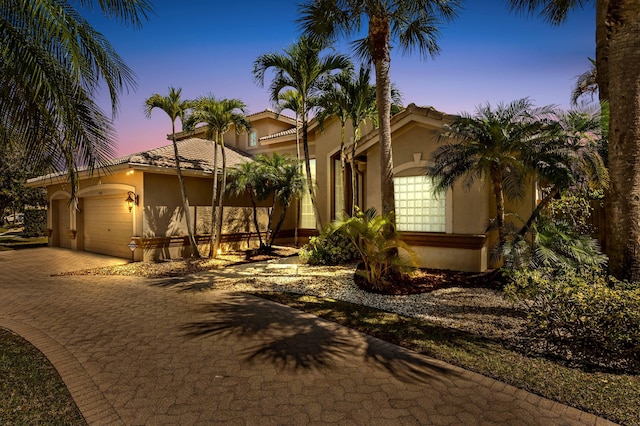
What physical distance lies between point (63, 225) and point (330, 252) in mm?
15861

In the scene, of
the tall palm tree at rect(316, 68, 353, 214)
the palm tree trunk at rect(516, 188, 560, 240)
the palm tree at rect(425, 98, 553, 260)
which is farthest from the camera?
the tall palm tree at rect(316, 68, 353, 214)

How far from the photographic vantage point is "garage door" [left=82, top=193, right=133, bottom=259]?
14.9 meters

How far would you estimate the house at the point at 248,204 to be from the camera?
11.0 meters

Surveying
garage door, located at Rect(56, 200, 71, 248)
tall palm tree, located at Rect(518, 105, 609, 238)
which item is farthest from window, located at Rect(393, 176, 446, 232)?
garage door, located at Rect(56, 200, 71, 248)

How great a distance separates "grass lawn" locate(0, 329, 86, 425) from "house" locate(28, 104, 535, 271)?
314 centimetres

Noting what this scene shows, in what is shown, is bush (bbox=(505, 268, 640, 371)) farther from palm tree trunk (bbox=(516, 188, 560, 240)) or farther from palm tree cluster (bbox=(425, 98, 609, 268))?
palm tree trunk (bbox=(516, 188, 560, 240))

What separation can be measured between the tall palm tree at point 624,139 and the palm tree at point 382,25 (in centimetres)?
472

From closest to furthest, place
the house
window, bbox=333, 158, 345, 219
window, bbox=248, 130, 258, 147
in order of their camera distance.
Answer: the house < window, bbox=333, 158, 345, 219 < window, bbox=248, 130, 258, 147

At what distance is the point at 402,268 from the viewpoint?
9062 mm

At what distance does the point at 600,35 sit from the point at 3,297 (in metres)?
15.0

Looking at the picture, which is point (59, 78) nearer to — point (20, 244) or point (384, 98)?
point (384, 98)

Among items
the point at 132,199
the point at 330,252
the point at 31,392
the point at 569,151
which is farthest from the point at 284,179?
the point at 31,392

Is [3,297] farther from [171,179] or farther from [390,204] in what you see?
[390,204]

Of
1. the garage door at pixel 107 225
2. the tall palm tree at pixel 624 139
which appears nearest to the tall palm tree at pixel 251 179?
the garage door at pixel 107 225
